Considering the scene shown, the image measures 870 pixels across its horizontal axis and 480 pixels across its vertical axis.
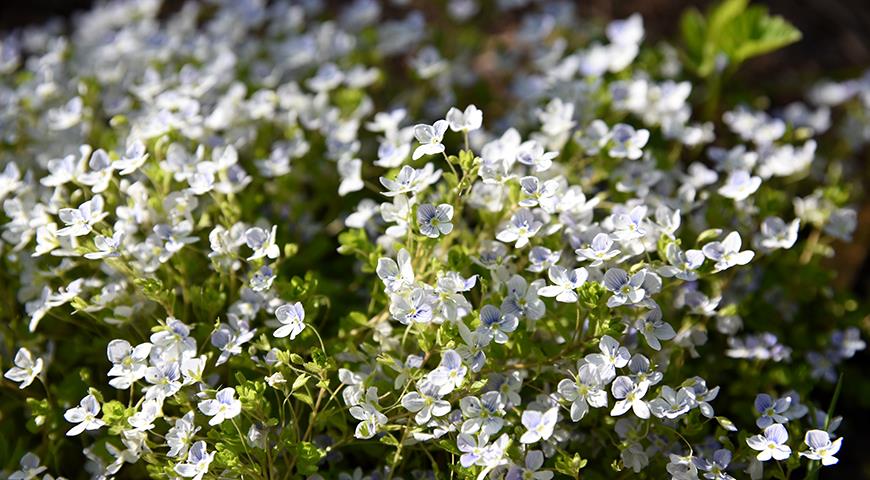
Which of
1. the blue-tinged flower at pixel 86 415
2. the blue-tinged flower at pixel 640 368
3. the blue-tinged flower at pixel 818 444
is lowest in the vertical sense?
the blue-tinged flower at pixel 818 444

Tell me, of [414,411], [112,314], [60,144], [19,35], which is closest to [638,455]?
[414,411]

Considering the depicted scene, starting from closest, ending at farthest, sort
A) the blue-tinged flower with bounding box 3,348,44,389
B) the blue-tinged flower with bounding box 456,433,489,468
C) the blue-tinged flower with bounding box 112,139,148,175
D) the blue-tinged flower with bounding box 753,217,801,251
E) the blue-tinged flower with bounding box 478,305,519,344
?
the blue-tinged flower with bounding box 456,433,489,468, the blue-tinged flower with bounding box 478,305,519,344, the blue-tinged flower with bounding box 3,348,44,389, the blue-tinged flower with bounding box 112,139,148,175, the blue-tinged flower with bounding box 753,217,801,251

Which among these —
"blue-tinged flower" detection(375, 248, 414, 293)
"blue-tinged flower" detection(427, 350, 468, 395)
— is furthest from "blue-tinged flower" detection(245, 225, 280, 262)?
"blue-tinged flower" detection(427, 350, 468, 395)

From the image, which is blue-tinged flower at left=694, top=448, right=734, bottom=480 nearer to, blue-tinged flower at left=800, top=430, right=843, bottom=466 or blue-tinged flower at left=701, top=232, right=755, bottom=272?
blue-tinged flower at left=800, top=430, right=843, bottom=466

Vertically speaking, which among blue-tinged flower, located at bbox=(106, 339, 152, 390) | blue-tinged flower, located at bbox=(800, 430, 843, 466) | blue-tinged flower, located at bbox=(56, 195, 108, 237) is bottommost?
blue-tinged flower, located at bbox=(800, 430, 843, 466)

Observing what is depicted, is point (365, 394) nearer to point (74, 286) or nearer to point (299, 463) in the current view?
point (299, 463)

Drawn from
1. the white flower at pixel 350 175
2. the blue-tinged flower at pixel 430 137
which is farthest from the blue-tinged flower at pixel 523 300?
the white flower at pixel 350 175

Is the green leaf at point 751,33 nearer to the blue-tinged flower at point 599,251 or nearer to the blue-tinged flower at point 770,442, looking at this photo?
the blue-tinged flower at point 599,251
